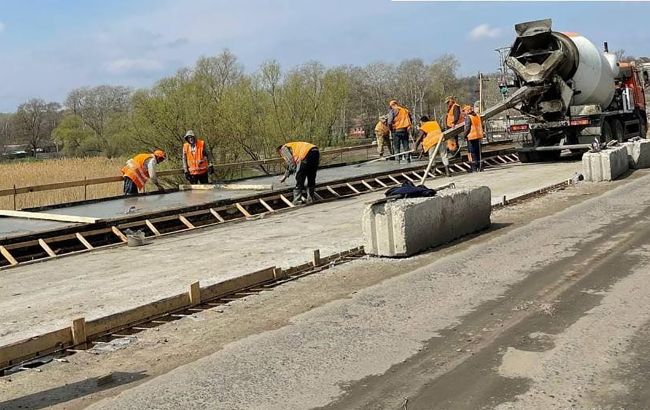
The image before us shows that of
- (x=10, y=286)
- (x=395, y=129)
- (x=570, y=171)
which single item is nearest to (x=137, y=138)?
(x=395, y=129)

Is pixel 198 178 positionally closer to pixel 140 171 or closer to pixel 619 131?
pixel 140 171

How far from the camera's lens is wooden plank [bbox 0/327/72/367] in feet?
17.4

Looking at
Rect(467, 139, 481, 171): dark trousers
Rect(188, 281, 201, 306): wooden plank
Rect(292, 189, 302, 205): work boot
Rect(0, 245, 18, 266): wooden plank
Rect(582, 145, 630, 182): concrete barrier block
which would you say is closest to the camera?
Rect(188, 281, 201, 306): wooden plank

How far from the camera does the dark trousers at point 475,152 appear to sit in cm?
2036

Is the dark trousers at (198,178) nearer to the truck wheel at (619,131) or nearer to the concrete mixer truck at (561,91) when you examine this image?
the concrete mixer truck at (561,91)

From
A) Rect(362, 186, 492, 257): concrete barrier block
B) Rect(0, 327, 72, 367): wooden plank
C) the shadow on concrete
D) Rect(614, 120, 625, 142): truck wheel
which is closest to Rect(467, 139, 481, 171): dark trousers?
Rect(614, 120, 625, 142): truck wheel

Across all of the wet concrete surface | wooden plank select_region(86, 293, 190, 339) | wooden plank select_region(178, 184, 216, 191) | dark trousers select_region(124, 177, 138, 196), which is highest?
dark trousers select_region(124, 177, 138, 196)

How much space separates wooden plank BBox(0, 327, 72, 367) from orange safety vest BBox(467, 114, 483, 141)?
611 inches

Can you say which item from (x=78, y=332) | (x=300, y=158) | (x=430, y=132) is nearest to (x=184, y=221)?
(x=300, y=158)

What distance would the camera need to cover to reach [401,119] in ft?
67.8

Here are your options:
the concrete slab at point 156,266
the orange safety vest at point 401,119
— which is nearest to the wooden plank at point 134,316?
the concrete slab at point 156,266

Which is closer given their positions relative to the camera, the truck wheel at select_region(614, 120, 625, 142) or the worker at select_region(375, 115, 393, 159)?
the truck wheel at select_region(614, 120, 625, 142)

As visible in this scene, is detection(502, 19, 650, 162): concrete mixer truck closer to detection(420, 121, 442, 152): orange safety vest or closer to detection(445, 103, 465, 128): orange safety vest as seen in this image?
detection(445, 103, 465, 128): orange safety vest

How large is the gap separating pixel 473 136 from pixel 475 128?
1.11 feet
